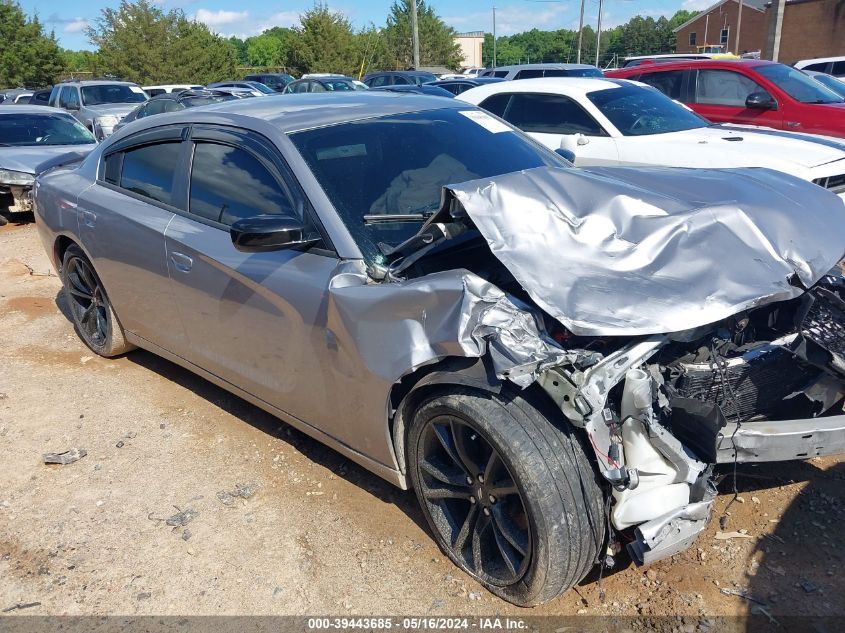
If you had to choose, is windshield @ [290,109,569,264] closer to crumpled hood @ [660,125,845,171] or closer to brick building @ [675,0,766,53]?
crumpled hood @ [660,125,845,171]

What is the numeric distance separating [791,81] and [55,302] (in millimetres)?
9012

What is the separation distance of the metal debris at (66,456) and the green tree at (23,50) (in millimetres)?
37412

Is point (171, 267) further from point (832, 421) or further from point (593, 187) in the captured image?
point (832, 421)

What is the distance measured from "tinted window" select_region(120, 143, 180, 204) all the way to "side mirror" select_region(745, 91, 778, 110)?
7.64 meters

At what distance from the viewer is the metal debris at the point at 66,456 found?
3.93 m

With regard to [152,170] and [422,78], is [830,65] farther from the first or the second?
[152,170]

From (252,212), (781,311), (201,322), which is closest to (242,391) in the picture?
(201,322)

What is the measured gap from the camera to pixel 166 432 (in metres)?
4.21

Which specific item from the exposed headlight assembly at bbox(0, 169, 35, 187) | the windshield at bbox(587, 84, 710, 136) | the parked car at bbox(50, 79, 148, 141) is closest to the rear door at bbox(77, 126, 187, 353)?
the windshield at bbox(587, 84, 710, 136)

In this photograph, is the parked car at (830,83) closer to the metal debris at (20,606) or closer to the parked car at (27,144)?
the parked car at (27,144)

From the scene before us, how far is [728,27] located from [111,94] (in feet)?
187

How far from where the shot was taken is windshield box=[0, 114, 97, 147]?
1114 centimetres

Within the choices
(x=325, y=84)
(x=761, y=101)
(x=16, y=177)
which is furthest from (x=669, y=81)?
(x=325, y=84)

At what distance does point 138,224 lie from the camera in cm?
410
